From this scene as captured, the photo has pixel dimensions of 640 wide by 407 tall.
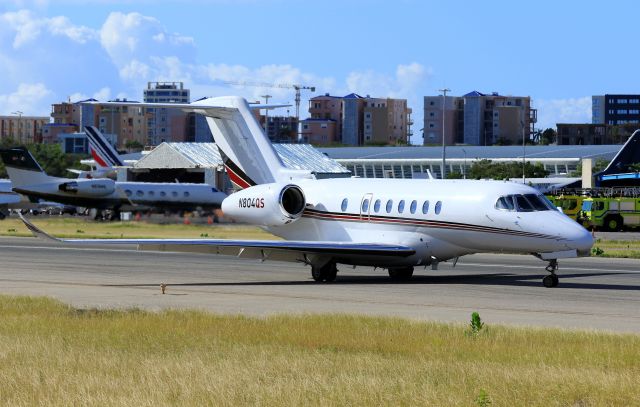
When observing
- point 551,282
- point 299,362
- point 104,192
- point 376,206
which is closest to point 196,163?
point 104,192

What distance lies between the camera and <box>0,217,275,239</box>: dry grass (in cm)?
5570

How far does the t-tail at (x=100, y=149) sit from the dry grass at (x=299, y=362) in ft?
267

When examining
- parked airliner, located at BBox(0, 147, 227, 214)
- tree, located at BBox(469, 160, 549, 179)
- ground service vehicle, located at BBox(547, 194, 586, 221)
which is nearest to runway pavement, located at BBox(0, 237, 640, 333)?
ground service vehicle, located at BBox(547, 194, 586, 221)

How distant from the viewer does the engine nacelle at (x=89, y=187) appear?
3086 inches

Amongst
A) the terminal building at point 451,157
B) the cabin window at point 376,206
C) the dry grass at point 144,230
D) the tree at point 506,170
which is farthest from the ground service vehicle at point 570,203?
the terminal building at point 451,157

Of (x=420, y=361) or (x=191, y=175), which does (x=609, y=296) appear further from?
(x=191, y=175)

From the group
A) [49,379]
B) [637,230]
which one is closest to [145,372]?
[49,379]

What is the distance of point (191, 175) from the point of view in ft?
403

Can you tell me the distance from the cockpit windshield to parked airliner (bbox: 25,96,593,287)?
0.02 meters

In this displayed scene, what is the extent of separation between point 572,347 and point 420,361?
2467 mm

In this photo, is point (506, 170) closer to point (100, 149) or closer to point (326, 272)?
point (100, 149)

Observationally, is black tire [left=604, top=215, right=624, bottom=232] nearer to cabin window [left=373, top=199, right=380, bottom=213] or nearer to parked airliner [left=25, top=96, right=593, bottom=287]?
parked airliner [left=25, top=96, right=593, bottom=287]

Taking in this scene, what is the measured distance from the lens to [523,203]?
28.2m

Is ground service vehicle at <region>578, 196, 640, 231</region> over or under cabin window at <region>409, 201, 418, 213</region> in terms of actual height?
under
